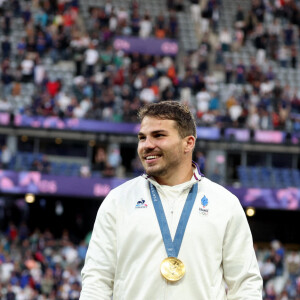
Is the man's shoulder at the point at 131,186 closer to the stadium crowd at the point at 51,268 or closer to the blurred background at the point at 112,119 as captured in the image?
the stadium crowd at the point at 51,268

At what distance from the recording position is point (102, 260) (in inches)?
165

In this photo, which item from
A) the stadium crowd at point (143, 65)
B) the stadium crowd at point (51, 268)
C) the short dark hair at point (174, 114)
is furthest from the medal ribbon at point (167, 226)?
the stadium crowd at point (143, 65)

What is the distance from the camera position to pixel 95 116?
26.2 m

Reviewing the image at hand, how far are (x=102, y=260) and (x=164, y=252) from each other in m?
0.32

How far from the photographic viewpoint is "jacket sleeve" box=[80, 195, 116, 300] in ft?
13.5

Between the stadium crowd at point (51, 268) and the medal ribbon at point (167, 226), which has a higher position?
the medal ribbon at point (167, 226)

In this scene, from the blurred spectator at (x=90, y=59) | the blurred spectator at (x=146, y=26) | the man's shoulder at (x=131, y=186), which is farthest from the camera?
the blurred spectator at (x=146, y=26)

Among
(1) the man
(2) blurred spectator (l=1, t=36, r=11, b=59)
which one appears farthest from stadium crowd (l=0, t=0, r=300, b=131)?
(1) the man

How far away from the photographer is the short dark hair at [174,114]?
14.1 feet

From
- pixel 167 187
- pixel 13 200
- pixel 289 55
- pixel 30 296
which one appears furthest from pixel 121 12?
pixel 167 187

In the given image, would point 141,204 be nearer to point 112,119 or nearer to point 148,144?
point 148,144

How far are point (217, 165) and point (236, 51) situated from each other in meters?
5.88

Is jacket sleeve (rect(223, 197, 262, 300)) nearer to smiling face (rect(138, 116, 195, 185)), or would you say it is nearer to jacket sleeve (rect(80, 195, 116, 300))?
smiling face (rect(138, 116, 195, 185))

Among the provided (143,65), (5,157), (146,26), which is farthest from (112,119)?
(146,26)
